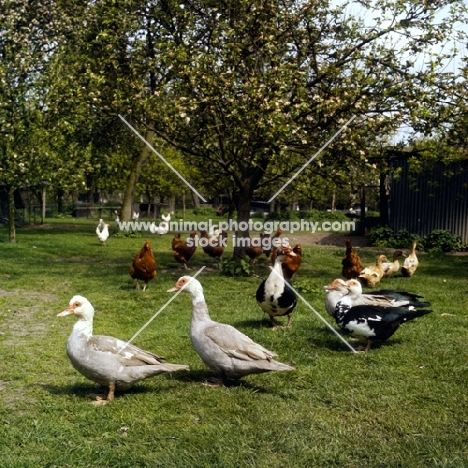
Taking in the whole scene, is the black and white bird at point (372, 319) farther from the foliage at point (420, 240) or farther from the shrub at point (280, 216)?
the shrub at point (280, 216)

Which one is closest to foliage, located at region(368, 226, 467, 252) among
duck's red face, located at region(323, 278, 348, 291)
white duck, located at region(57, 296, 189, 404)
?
duck's red face, located at region(323, 278, 348, 291)

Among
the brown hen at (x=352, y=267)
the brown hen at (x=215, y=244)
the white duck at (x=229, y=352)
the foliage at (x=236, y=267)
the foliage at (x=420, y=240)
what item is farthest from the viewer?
the foliage at (x=420, y=240)

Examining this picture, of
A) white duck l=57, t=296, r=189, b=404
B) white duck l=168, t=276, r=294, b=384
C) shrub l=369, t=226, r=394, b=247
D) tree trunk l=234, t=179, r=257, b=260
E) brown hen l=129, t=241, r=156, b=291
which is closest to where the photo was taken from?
white duck l=57, t=296, r=189, b=404

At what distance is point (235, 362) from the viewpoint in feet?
20.6

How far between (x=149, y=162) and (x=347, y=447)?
1668 inches

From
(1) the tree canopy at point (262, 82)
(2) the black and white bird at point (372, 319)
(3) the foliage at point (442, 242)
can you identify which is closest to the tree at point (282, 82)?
(1) the tree canopy at point (262, 82)

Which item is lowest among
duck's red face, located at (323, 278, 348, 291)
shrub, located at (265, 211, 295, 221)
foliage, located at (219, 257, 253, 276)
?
foliage, located at (219, 257, 253, 276)

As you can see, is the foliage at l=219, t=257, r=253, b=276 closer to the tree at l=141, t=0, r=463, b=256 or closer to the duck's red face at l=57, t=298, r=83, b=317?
A: the tree at l=141, t=0, r=463, b=256

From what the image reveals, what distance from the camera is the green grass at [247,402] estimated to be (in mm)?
4887

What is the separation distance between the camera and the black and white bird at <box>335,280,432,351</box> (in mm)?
7781

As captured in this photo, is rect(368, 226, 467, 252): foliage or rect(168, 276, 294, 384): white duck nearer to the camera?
rect(168, 276, 294, 384): white duck

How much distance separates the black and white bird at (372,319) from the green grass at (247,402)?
0.98 ft

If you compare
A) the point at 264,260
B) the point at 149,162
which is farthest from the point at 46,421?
the point at 149,162

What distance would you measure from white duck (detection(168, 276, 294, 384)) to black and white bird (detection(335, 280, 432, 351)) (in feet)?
6.30
